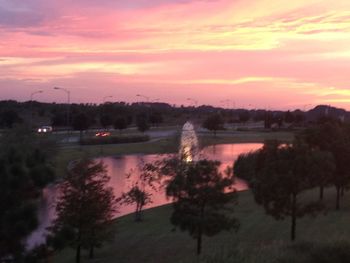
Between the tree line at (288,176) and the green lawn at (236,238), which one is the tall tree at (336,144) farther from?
the tree line at (288,176)

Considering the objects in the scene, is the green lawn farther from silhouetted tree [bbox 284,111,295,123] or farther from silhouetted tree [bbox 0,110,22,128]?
silhouetted tree [bbox 284,111,295,123]

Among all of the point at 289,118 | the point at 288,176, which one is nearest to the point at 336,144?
the point at 288,176

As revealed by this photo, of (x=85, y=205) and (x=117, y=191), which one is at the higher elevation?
(x=85, y=205)

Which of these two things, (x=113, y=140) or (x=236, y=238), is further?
(x=113, y=140)

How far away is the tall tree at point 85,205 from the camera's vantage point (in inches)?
970

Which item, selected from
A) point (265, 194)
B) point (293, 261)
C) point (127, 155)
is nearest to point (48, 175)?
point (293, 261)

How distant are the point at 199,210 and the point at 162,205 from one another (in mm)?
16712

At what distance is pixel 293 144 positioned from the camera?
26969 mm

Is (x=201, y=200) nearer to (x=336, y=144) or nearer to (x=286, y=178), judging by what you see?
(x=286, y=178)

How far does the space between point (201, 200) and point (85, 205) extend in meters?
5.12

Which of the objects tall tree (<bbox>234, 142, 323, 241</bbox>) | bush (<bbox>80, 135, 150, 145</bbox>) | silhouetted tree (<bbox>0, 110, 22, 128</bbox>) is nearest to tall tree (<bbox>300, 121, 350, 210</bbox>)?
tall tree (<bbox>234, 142, 323, 241</bbox>)

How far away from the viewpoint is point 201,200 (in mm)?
24219

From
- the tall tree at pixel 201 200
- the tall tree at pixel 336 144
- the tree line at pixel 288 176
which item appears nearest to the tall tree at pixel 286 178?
the tree line at pixel 288 176

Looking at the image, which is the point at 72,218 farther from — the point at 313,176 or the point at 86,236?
the point at 313,176
